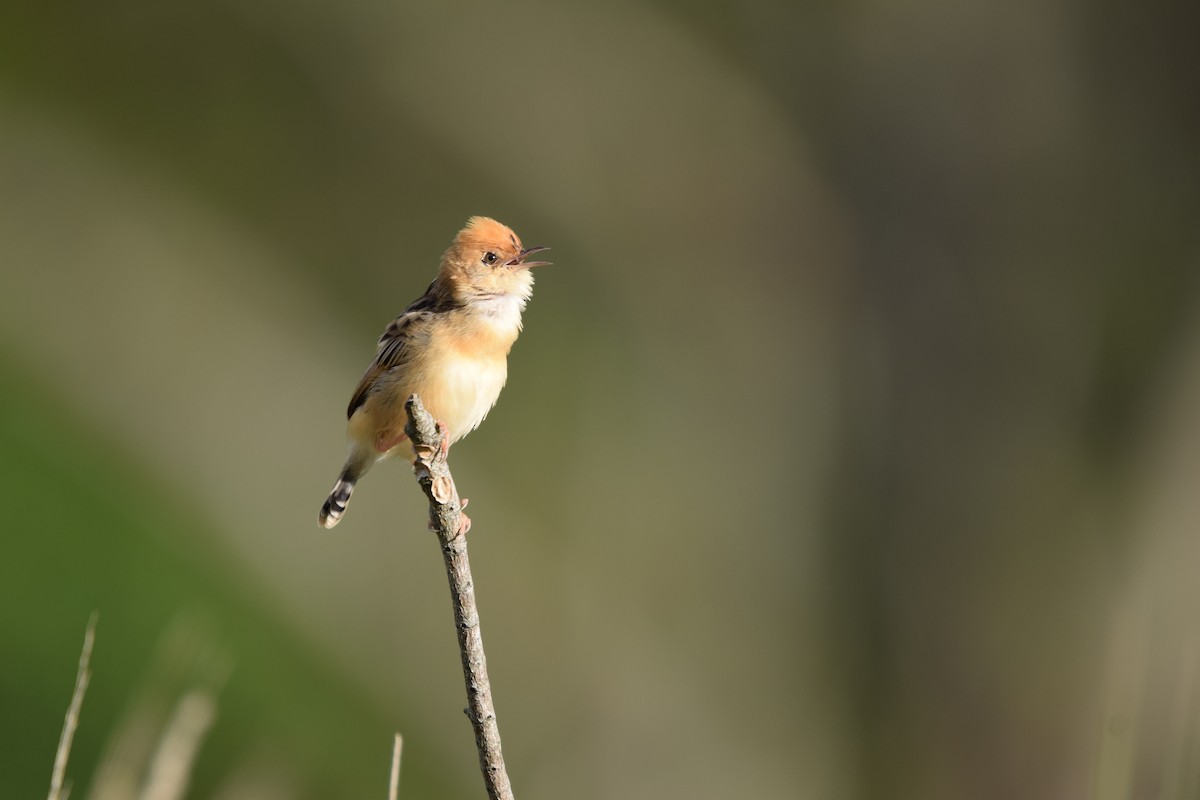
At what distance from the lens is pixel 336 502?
5.78 m

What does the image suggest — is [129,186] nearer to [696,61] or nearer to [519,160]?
[519,160]

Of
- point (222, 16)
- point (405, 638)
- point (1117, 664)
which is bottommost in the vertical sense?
point (1117, 664)

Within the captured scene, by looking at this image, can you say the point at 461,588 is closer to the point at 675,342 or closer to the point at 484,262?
the point at 484,262

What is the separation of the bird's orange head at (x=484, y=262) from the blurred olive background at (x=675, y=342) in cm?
782

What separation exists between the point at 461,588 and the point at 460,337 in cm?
196

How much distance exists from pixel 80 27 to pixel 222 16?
143cm

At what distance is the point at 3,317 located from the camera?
13.0m

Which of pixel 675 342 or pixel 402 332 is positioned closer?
pixel 402 332

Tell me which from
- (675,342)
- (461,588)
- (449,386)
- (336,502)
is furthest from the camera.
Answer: (675,342)

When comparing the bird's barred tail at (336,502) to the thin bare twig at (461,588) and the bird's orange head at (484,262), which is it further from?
the thin bare twig at (461,588)

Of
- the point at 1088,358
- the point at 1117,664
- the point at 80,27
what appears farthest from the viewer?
the point at 80,27

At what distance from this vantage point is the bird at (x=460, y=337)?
4.83 m

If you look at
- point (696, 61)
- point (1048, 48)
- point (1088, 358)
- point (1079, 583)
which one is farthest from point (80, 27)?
point (1079, 583)

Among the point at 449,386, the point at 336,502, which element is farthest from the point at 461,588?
the point at 336,502
